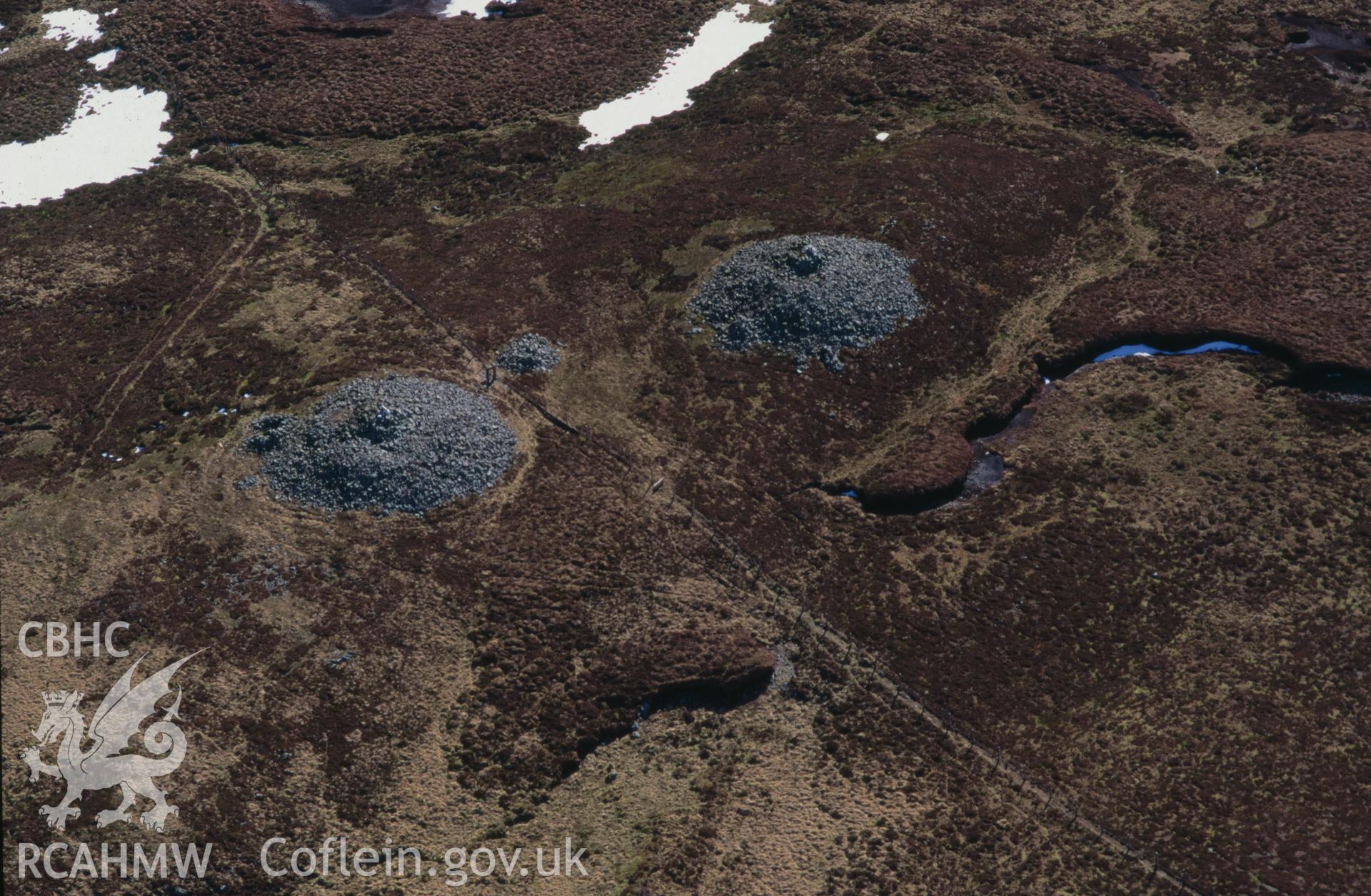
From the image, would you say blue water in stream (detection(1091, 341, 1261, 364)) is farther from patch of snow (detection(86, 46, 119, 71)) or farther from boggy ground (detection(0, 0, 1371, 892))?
patch of snow (detection(86, 46, 119, 71))

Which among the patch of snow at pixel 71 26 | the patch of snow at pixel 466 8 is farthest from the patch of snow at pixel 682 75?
the patch of snow at pixel 71 26

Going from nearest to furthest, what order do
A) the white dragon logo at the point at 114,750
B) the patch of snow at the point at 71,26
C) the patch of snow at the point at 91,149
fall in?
the white dragon logo at the point at 114,750, the patch of snow at the point at 91,149, the patch of snow at the point at 71,26

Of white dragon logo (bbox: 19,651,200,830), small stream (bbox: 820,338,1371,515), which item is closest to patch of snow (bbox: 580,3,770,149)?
small stream (bbox: 820,338,1371,515)

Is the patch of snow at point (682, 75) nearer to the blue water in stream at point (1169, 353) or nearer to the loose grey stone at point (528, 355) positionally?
the loose grey stone at point (528, 355)

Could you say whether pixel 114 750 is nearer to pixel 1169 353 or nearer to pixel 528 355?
pixel 528 355

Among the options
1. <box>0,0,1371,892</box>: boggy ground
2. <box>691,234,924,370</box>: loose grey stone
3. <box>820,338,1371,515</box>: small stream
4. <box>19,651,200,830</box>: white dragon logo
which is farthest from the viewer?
<box>691,234,924,370</box>: loose grey stone

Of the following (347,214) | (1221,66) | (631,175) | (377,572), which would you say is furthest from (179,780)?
(1221,66)
